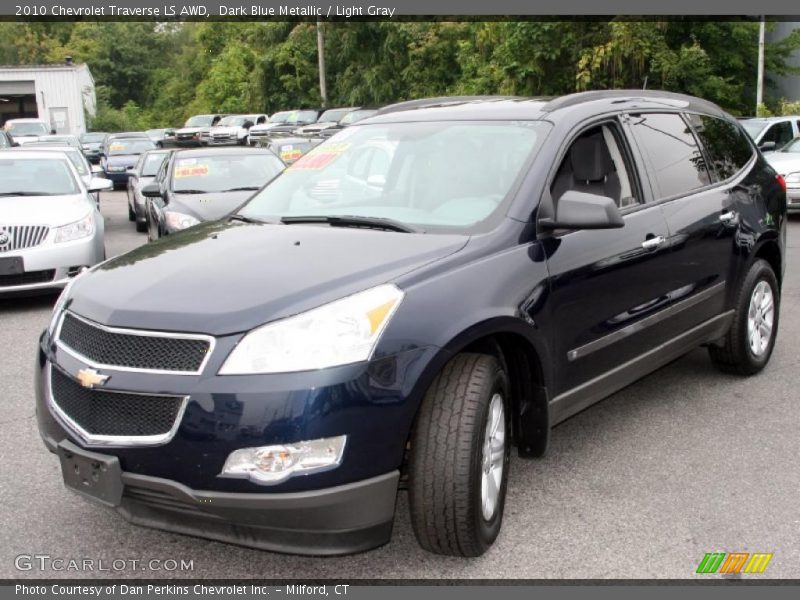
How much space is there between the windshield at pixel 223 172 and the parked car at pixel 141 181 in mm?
3890

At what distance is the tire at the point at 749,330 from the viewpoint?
18.6ft

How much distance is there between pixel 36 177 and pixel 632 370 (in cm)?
767

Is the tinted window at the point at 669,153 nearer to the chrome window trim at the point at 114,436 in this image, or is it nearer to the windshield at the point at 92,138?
the chrome window trim at the point at 114,436

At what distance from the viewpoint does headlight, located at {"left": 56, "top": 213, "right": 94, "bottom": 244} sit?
8766 millimetres

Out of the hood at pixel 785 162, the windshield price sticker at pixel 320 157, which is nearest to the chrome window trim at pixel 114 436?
the windshield price sticker at pixel 320 157

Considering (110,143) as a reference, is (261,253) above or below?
above

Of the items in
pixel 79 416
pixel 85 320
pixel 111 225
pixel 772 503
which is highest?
pixel 85 320

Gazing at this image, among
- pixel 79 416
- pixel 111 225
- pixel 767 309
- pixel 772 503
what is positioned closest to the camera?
pixel 79 416

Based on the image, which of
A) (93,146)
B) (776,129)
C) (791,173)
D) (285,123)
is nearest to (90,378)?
(791,173)

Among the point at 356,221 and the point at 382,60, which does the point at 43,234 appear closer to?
the point at 356,221

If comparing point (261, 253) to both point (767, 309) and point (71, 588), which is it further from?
point (767, 309)

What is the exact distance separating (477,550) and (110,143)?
89.7 feet

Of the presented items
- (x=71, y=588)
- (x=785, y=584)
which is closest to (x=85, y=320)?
(x=71, y=588)

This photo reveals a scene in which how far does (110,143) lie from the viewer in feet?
93.6
